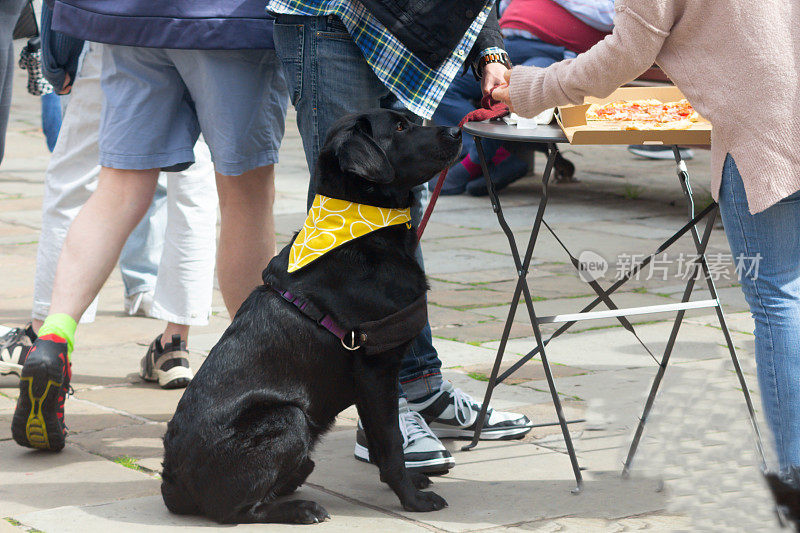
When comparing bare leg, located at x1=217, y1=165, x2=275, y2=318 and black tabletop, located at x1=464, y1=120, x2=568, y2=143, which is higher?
black tabletop, located at x1=464, y1=120, x2=568, y2=143

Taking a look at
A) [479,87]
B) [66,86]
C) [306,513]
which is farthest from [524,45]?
[306,513]

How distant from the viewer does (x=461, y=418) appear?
3482mm

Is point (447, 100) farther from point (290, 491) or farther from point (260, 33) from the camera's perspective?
point (290, 491)

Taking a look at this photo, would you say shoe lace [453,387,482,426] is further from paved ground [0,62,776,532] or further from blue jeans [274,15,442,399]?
blue jeans [274,15,442,399]

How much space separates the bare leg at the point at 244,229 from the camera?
3648mm

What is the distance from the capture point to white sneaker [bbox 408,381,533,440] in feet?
11.2

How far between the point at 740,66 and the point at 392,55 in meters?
1.03

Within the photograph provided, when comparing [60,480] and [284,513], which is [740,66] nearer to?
[284,513]

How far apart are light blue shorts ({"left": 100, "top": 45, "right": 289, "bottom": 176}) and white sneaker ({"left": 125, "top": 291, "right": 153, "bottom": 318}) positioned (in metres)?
1.47

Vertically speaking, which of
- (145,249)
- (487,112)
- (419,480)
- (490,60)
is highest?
(490,60)

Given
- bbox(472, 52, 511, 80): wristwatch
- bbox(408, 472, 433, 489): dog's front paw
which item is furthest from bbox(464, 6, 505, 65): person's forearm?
bbox(408, 472, 433, 489): dog's front paw

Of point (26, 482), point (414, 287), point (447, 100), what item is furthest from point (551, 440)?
point (447, 100)

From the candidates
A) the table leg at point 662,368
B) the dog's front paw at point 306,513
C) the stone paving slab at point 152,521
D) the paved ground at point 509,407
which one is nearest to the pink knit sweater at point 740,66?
the paved ground at point 509,407

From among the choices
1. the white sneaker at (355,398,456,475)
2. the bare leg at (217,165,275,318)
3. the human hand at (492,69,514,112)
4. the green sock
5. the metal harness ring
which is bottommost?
the white sneaker at (355,398,456,475)
